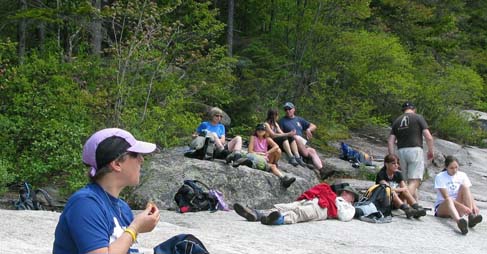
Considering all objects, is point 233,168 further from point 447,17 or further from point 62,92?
point 447,17

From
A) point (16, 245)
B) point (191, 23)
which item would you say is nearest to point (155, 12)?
point (191, 23)

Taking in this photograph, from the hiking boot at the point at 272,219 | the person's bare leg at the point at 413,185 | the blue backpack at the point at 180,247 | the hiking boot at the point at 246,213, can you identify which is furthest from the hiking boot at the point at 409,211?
the blue backpack at the point at 180,247

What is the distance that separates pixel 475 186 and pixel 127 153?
15.5 m

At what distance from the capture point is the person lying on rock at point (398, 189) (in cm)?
1090

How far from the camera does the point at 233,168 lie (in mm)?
11664

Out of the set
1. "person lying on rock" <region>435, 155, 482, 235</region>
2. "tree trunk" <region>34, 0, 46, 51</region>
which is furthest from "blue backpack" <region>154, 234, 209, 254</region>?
"tree trunk" <region>34, 0, 46, 51</region>

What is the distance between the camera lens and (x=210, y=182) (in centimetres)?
1116

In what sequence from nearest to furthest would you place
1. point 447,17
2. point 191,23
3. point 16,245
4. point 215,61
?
point 16,245 < point 215,61 < point 191,23 < point 447,17

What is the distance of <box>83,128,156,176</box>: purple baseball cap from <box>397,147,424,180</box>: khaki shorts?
9.43m

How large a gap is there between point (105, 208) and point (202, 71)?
1495 centimetres

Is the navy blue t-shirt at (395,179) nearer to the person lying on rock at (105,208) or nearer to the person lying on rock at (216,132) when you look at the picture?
the person lying on rock at (216,132)

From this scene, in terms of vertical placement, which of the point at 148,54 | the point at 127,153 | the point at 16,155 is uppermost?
the point at 127,153

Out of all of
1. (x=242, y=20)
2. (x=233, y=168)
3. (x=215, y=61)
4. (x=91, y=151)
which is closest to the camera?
(x=91, y=151)

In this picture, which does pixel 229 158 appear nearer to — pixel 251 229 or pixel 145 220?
pixel 251 229
